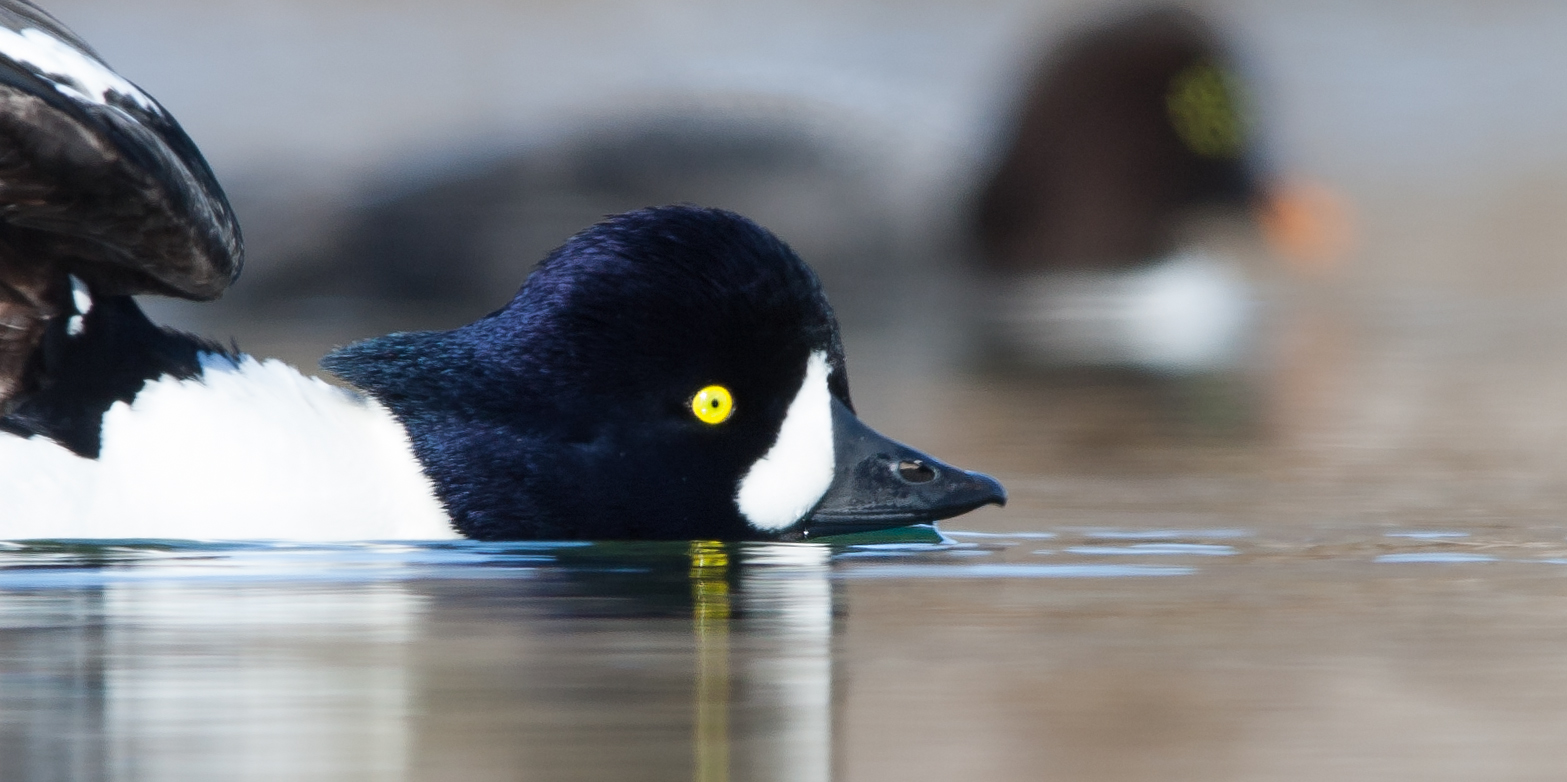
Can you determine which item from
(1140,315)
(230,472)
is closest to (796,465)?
(230,472)

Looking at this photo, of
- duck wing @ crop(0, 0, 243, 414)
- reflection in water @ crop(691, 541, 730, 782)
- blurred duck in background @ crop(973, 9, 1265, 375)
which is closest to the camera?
reflection in water @ crop(691, 541, 730, 782)

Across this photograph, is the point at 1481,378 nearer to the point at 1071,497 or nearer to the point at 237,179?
the point at 1071,497

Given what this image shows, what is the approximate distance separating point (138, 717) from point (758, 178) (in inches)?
324

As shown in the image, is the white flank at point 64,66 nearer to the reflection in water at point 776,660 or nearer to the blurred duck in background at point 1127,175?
the reflection in water at point 776,660

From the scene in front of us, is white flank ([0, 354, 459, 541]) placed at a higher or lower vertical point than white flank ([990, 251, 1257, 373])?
lower

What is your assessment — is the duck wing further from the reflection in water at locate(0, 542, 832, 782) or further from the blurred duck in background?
the blurred duck in background

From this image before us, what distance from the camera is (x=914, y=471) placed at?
450 cm

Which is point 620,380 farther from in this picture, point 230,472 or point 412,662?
point 412,662

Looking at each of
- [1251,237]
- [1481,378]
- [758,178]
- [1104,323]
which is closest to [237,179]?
[758,178]

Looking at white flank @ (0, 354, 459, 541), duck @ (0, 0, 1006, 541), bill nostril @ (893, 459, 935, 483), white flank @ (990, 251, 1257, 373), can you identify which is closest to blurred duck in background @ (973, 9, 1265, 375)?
white flank @ (990, 251, 1257, 373)

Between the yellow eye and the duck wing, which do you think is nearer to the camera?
the duck wing

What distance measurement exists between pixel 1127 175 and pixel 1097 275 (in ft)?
1.70

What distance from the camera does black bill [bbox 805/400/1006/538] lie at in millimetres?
4445

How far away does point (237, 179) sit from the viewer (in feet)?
37.2
